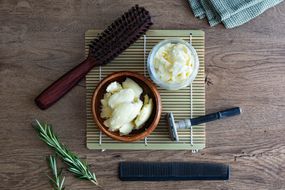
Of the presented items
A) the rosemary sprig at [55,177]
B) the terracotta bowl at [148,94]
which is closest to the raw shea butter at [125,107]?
the terracotta bowl at [148,94]

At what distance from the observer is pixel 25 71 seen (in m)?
0.98

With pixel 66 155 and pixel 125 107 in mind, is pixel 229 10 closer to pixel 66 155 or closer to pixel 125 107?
pixel 125 107

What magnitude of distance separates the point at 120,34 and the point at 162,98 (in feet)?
0.52

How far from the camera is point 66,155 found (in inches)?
37.3

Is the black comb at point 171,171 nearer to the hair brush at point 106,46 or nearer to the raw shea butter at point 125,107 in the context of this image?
the raw shea butter at point 125,107

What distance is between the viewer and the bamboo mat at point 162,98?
97 centimetres

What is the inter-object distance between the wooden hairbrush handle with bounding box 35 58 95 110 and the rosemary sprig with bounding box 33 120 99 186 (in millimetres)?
56

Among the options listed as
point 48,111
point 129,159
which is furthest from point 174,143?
point 48,111

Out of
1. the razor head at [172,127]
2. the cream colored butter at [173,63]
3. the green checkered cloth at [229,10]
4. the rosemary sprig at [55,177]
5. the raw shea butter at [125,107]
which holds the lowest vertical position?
the rosemary sprig at [55,177]

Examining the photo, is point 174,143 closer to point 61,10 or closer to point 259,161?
point 259,161

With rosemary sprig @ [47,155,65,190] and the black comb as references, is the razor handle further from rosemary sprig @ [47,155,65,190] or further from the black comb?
rosemary sprig @ [47,155,65,190]

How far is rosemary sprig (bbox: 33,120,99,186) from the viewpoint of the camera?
95 centimetres

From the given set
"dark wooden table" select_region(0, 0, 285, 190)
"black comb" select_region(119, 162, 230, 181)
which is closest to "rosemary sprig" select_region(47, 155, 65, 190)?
"dark wooden table" select_region(0, 0, 285, 190)

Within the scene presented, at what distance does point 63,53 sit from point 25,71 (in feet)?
0.28
